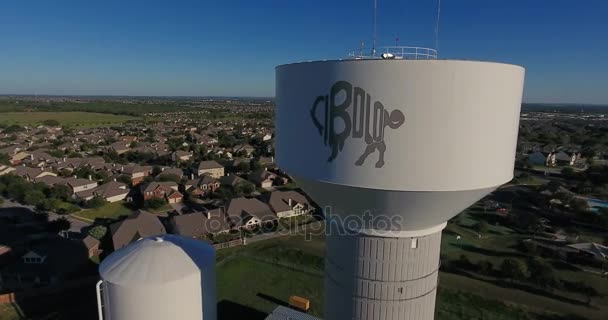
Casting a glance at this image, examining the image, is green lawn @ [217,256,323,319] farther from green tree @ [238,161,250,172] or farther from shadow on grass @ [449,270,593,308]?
green tree @ [238,161,250,172]

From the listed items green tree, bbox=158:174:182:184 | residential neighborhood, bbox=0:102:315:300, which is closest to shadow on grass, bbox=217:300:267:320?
residential neighborhood, bbox=0:102:315:300

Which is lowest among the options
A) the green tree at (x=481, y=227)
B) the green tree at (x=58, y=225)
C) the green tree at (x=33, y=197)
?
the green tree at (x=58, y=225)

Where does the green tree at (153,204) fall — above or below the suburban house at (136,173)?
below

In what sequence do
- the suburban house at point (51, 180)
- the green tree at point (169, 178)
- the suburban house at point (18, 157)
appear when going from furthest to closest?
the suburban house at point (18, 157), the green tree at point (169, 178), the suburban house at point (51, 180)

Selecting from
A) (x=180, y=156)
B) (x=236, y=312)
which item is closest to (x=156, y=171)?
(x=180, y=156)

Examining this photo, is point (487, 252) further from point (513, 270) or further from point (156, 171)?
point (156, 171)

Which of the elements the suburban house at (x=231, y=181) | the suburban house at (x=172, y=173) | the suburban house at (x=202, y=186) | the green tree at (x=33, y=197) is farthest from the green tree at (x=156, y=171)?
the green tree at (x=33, y=197)

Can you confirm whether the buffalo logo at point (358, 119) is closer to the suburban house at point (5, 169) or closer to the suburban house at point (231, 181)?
the suburban house at point (231, 181)

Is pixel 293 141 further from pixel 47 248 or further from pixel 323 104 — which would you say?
pixel 47 248
